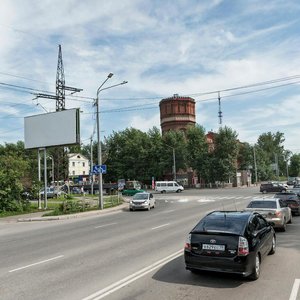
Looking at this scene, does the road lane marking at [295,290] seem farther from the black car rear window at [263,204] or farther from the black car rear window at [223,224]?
the black car rear window at [263,204]

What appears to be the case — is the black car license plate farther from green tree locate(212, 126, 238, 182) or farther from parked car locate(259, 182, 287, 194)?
green tree locate(212, 126, 238, 182)

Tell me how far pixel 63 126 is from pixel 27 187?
6.33 meters

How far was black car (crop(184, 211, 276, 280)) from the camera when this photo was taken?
25.5ft

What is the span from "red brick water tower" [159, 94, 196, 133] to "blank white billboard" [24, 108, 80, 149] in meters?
55.8

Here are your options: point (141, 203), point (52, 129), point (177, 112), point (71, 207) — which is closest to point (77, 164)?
point (177, 112)

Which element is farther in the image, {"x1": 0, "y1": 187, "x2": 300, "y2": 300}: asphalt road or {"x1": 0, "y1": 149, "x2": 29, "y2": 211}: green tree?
{"x1": 0, "y1": 149, "x2": 29, "y2": 211}: green tree

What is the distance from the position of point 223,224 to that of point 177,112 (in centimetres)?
8298

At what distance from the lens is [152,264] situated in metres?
9.75

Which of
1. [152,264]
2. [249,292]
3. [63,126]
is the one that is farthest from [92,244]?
[63,126]

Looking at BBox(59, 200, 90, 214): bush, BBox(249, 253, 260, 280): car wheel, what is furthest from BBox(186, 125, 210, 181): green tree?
BBox(249, 253, 260, 280): car wheel

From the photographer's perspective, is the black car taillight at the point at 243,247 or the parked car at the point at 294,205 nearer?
the black car taillight at the point at 243,247

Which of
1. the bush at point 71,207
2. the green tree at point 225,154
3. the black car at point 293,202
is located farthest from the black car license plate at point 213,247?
the green tree at point 225,154

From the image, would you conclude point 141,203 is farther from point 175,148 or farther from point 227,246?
point 175,148

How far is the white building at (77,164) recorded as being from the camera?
142500mm
